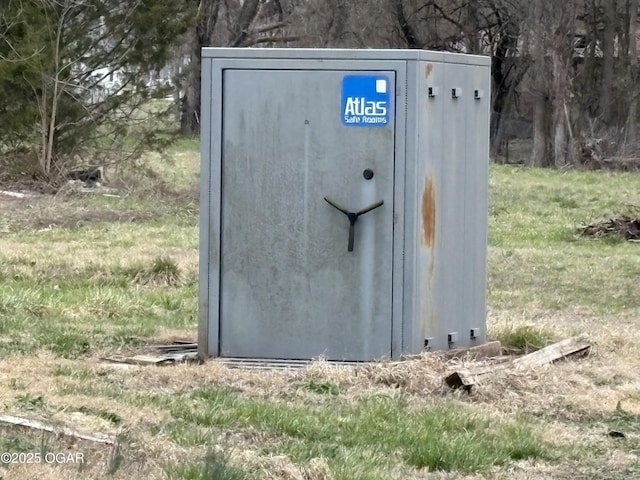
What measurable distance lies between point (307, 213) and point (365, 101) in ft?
2.46

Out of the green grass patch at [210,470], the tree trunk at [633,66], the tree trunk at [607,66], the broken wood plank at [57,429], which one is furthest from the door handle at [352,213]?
the tree trunk at [607,66]

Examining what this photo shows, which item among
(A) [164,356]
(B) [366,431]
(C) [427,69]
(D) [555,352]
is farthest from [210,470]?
(D) [555,352]

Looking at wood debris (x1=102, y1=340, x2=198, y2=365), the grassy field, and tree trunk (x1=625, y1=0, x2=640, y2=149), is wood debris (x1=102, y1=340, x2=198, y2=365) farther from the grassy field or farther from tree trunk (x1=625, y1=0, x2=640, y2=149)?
tree trunk (x1=625, y1=0, x2=640, y2=149)

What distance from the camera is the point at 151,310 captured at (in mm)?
9953

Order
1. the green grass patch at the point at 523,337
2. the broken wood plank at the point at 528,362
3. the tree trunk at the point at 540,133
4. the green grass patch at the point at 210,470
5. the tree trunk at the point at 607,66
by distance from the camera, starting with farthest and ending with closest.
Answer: the tree trunk at the point at 607,66, the tree trunk at the point at 540,133, the green grass patch at the point at 523,337, the broken wood plank at the point at 528,362, the green grass patch at the point at 210,470

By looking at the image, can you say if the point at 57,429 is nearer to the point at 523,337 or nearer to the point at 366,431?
the point at 366,431

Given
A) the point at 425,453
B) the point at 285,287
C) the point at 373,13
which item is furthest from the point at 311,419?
the point at 373,13

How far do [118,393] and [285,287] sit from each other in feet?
4.97

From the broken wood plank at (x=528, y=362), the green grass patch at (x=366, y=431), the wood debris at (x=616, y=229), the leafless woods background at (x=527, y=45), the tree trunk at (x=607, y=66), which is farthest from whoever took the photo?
the tree trunk at (x=607, y=66)

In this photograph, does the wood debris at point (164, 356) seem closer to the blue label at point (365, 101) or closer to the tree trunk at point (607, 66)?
the blue label at point (365, 101)

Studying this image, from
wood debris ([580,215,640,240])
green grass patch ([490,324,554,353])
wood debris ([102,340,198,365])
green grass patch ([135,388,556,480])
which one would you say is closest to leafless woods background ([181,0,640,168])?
wood debris ([580,215,640,240])

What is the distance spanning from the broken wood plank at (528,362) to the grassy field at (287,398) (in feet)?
0.24

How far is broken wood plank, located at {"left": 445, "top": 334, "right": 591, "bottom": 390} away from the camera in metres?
6.80

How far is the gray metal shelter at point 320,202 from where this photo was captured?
24.5 feet
